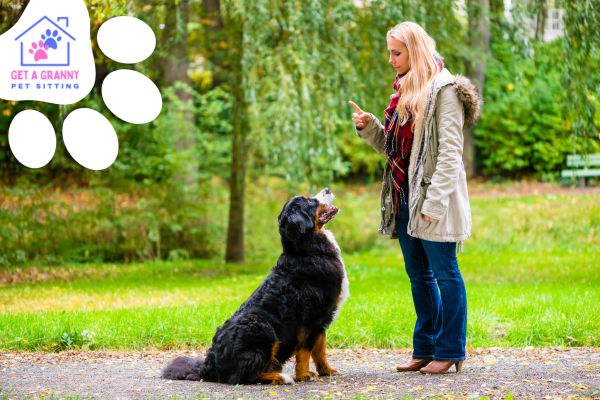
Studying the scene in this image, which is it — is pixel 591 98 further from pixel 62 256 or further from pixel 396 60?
pixel 62 256

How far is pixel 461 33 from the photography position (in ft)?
43.8

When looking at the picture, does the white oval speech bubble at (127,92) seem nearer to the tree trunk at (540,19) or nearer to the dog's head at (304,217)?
the tree trunk at (540,19)

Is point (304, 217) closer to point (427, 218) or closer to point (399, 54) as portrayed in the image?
point (427, 218)

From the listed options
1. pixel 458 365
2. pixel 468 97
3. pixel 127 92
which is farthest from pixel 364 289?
pixel 468 97

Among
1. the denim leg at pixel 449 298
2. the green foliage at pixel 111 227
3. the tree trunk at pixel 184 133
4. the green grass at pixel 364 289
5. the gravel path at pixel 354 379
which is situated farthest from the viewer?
the green foliage at pixel 111 227

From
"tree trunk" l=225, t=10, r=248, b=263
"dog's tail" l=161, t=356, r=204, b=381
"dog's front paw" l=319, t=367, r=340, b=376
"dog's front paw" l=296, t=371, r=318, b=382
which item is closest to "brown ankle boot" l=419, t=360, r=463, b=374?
"dog's front paw" l=319, t=367, r=340, b=376

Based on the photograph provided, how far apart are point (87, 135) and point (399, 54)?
678cm

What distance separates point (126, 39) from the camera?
37.8 ft

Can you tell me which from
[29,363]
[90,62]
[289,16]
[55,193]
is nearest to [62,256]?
[55,193]

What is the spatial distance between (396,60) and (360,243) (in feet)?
40.7

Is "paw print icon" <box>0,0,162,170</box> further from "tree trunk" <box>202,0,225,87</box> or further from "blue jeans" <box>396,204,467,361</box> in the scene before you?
"blue jeans" <box>396,204,467,361</box>

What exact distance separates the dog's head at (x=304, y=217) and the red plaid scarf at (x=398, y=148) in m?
0.45

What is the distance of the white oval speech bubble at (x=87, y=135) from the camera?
36.7 feet

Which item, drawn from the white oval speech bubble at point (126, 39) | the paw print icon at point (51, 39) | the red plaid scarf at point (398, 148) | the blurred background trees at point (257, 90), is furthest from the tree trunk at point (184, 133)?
the red plaid scarf at point (398, 148)
